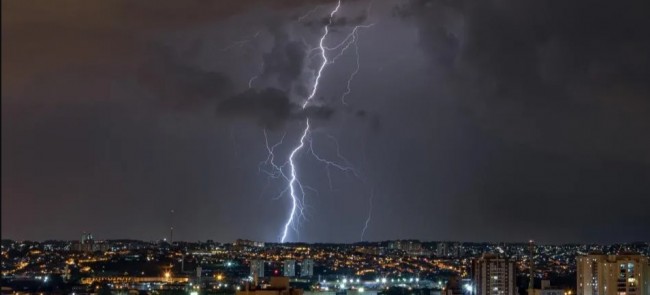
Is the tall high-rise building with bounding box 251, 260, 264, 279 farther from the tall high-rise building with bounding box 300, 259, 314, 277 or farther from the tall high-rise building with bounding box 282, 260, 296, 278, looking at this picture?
the tall high-rise building with bounding box 300, 259, 314, 277

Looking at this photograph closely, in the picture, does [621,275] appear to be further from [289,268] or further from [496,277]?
[289,268]

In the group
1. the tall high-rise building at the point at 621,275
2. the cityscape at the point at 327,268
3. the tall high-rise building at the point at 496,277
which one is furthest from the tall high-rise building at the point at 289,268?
the tall high-rise building at the point at 621,275

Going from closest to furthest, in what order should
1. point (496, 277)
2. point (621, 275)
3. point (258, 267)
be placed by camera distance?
point (621, 275)
point (496, 277)
point (258, 267)

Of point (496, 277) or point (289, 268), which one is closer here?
point (496, 277)

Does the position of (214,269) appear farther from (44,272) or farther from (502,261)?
(502,261)

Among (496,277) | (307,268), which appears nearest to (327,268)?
(307,268)

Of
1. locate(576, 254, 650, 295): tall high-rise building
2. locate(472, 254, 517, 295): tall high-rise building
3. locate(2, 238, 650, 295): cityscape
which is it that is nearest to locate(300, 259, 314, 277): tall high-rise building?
locate(2, 238, 650, 295): cityscape

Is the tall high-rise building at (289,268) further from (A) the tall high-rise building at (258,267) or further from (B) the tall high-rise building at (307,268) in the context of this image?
(A) the tall high-rise building at (258,267)
